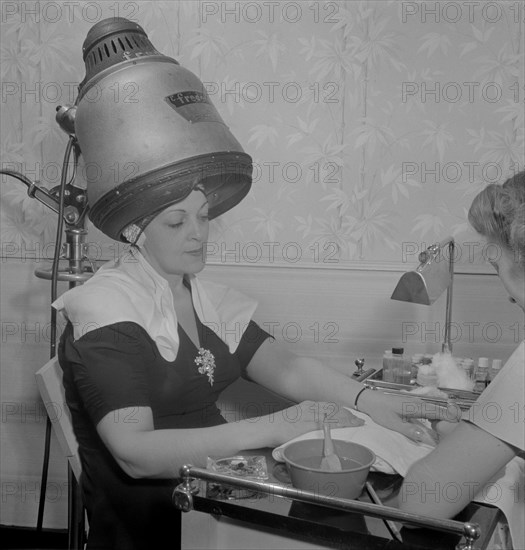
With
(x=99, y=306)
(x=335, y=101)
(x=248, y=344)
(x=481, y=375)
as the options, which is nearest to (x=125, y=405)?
(x=99, y=306)

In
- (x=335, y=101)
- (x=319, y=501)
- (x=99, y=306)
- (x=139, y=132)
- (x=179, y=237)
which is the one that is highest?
(x=335, y=101)

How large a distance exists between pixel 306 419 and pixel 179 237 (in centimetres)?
44

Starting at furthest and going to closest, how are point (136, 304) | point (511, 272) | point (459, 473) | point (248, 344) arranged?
point (248, 344) < point (136, 304) < point (511, 272) < point (459, 473)

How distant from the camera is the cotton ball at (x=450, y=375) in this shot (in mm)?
1550

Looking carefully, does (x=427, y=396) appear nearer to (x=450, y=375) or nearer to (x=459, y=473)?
(x=450, y=375)

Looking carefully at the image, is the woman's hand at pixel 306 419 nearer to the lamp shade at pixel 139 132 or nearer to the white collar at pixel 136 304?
the white collar at pixel 136 304

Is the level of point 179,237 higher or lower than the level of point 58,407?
higher

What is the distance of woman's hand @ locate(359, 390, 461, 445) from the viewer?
124 cm

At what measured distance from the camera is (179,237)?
1.36m

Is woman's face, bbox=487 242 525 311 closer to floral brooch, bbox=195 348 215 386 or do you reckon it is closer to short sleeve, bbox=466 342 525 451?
short sleeve, bbox=466 342 525 451

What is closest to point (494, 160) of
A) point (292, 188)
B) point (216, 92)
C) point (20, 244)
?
point (292, 188)

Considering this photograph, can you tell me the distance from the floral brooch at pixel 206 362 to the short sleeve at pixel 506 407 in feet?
1.93

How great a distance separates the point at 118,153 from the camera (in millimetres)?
1232

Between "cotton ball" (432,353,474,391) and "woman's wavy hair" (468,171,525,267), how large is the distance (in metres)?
0.58
